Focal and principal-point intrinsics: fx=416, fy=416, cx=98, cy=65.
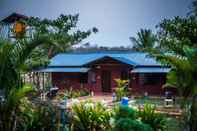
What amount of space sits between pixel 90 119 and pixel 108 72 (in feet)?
68.3

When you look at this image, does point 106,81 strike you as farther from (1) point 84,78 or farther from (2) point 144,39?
(2) point 144,39

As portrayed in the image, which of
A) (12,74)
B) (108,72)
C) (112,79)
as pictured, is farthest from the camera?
(108,72)

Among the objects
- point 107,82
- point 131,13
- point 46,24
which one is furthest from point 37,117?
point 46,24

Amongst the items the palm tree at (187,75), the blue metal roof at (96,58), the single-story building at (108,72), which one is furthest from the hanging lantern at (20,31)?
the blue metal roof at (96,58)

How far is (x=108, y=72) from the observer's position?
30594mm

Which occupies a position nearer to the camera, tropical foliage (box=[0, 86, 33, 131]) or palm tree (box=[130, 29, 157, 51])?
tropical foliage (box=[0, 86, 33, 131])

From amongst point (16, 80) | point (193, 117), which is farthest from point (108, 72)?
point (193, 117)

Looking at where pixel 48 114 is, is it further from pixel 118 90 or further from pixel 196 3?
pixel 118 90

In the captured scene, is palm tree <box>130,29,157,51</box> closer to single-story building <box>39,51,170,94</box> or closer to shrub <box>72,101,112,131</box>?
single-story building <box>39,51,170,94</box>

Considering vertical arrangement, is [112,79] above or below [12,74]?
below

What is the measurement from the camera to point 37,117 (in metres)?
9.34

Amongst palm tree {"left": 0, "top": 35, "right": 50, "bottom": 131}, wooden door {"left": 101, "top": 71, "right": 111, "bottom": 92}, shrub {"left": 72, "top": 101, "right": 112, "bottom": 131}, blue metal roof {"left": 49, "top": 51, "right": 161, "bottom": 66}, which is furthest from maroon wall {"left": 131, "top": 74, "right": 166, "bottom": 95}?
palm tree {"left": 0, "top": 35, "right": 50, "bottom": 131}

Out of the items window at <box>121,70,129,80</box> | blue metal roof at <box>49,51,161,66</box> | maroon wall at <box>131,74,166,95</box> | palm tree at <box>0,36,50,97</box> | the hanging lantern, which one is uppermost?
the hanging lantern

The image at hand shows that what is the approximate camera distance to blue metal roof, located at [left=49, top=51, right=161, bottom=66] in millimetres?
29719
